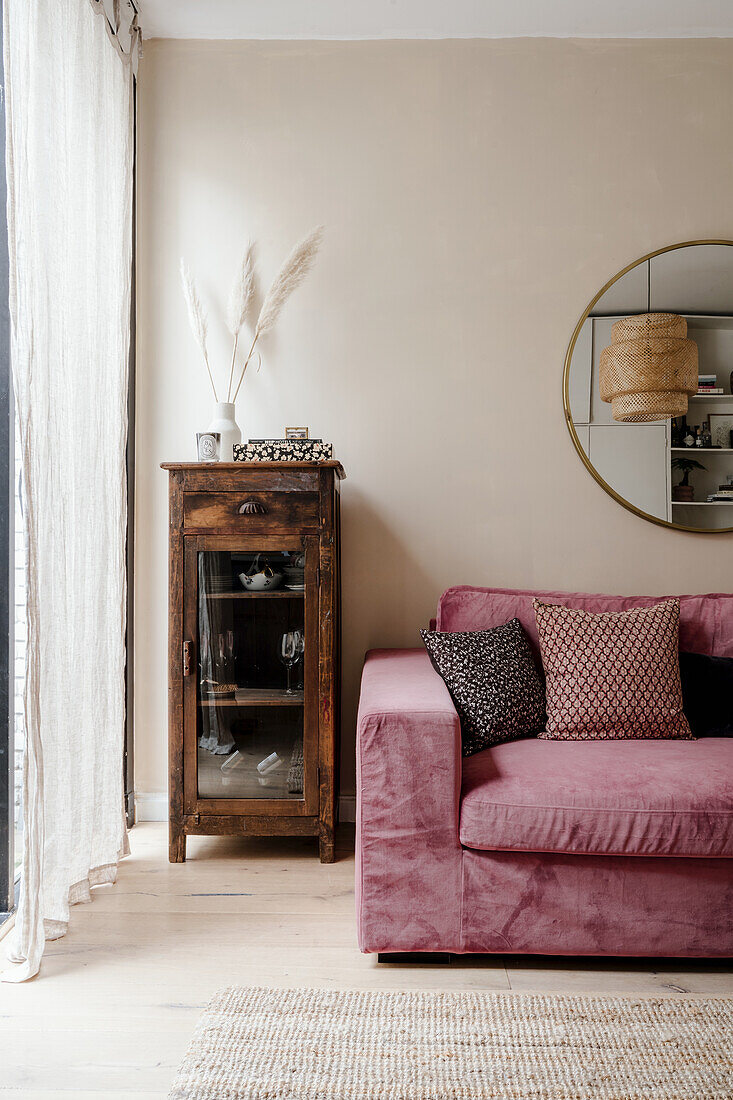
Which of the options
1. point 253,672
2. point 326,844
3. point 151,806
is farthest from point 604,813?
point 151,806

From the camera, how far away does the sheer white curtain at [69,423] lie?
177cm

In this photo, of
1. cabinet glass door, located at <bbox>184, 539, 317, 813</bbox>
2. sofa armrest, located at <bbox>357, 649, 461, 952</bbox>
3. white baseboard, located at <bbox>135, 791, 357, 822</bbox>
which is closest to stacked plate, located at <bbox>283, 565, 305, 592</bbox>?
cabinet glass door, located at <bbox>184, 539, 317, 813</bbox>

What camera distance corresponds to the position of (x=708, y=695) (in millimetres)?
2244

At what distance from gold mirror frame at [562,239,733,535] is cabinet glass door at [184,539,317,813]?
1048mm

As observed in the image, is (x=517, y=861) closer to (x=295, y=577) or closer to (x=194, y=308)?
(x=295, y=577)

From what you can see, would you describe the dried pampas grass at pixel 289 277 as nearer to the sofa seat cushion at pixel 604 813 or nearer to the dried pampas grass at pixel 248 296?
the dried pampas grass at pixel 248 296

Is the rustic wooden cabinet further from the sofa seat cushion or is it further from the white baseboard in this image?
the sofa seat cushion

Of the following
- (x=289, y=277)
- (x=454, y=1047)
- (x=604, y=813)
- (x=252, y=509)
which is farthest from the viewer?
(x=289, y=277)

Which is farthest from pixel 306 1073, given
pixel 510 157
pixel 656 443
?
pixel 510 157

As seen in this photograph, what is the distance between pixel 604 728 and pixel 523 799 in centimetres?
50

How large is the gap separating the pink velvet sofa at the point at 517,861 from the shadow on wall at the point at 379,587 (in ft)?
3.14

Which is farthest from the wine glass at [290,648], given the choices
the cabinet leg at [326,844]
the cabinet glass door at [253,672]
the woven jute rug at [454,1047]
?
the woven jute rug at [454,1047]

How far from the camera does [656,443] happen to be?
2686mm

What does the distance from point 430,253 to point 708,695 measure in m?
1.73
